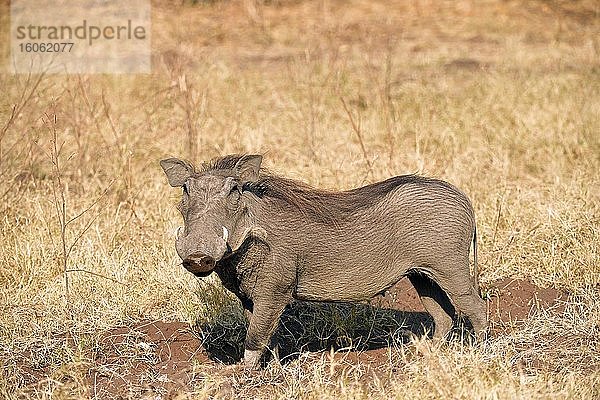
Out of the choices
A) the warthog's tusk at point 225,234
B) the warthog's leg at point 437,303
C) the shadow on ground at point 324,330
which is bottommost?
the shadow on ground at point 324,330

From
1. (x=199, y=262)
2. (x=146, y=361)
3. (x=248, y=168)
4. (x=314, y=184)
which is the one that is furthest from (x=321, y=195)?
(x=314, y=184)

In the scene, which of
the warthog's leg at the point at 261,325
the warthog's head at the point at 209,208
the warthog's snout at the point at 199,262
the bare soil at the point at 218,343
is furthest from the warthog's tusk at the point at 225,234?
the bare soil at the point at 218,343

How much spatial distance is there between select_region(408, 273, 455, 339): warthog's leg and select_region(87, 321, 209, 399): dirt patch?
99 centimetres

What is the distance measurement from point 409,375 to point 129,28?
788 cm

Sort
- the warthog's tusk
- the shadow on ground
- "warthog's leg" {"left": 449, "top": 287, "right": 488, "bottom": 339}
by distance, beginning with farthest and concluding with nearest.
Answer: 1. the shadow on ground
2. "warthog's leg" {"left": 449, "top": 287, "right": 488, "bottom": 339}
3. the warthog's tusk

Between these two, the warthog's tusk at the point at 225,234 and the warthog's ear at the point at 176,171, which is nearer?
the warthog's tusk at the point at 225,234

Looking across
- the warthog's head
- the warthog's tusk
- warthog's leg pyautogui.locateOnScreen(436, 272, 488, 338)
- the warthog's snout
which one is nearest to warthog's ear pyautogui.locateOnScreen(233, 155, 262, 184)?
the warthog's head

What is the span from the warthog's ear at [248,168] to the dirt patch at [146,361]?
0.80 m

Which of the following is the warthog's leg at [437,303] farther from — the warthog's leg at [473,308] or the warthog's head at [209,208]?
the warthog's head at [209,208]

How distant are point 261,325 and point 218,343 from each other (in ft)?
2.05

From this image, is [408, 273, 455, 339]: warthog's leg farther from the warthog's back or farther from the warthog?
the warthog's back

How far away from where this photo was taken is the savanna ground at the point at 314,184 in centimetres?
367

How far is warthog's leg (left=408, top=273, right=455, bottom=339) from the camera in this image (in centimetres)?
410

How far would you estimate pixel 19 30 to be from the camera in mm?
9555
